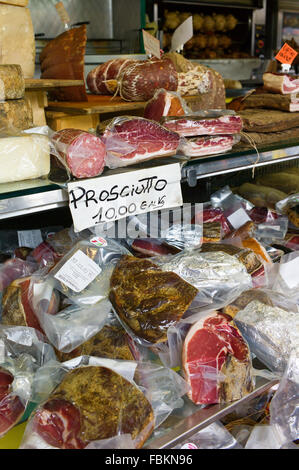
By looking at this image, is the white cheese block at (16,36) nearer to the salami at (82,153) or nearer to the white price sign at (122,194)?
the salami at (82,153)

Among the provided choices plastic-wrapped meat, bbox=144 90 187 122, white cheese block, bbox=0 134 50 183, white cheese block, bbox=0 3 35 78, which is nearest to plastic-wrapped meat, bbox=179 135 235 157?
plastic-wrapped meat, bbox=144 90 187 122

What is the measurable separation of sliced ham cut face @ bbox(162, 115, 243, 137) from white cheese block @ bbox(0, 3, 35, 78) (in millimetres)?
863

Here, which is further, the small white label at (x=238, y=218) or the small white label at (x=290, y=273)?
the small white label at (x=238, y=218)

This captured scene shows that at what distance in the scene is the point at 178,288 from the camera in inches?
47.1

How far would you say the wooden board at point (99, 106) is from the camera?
173 centimetres

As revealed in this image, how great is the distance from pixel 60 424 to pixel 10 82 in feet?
2.72

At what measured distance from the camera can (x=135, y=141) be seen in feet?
3.96

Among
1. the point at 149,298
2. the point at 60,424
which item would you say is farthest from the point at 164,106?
the point at 60,424

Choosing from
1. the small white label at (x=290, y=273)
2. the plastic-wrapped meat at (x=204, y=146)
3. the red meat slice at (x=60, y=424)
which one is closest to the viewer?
the red meat slice at (x=60, y=424)

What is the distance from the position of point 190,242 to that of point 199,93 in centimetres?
85

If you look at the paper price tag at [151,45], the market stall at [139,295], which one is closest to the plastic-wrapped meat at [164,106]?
the market stall at [139,295]

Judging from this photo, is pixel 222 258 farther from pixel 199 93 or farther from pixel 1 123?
pixel 199 93

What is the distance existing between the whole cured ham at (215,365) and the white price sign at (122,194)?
1.21ft

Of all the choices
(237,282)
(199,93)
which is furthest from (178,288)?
(199,93)
